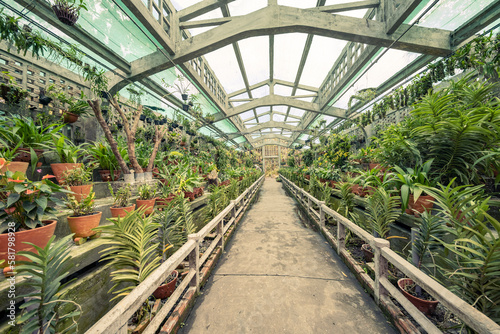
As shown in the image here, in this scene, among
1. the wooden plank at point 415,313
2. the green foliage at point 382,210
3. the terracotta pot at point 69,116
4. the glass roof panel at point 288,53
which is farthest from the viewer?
the glass roof panel at point 288,53

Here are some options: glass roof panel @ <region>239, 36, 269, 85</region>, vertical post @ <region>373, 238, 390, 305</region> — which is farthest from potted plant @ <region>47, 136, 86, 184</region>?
glass roof panel @ <region>239, 36, 269, 85</region>

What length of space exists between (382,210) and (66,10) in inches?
170

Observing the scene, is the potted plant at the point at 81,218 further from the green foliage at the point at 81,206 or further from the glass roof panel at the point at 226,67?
the glass roof panel at the point at 226,67

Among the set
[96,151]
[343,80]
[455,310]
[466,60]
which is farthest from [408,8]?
[96,151]

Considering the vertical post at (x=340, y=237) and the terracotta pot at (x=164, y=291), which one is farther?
the vertical post at (x=340, y=237)

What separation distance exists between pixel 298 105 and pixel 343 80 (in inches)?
115

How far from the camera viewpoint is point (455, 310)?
0.80m

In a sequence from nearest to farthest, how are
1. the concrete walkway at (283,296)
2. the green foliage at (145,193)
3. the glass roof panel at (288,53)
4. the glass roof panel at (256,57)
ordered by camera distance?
1. the concrete walkway at (283,296)
2. the green foliage at (145,193)
3. the glass roof panel at (288,53)
4. the glass roof panel at (256,57)

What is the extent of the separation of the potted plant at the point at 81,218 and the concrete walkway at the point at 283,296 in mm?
1111

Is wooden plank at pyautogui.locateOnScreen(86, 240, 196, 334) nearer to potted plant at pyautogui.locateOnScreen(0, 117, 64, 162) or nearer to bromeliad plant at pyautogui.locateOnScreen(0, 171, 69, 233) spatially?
bromeliad plant at pyautogui.locateOnScreen(0, 171, 69, 233)

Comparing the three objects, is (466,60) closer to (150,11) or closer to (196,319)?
(196,319)

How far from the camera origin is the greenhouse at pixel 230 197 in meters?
1.01

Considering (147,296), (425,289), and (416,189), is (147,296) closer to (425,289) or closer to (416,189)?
(425,289)

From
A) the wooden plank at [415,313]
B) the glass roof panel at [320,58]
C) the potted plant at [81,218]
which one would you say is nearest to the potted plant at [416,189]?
the wooden plank at [415,313]
